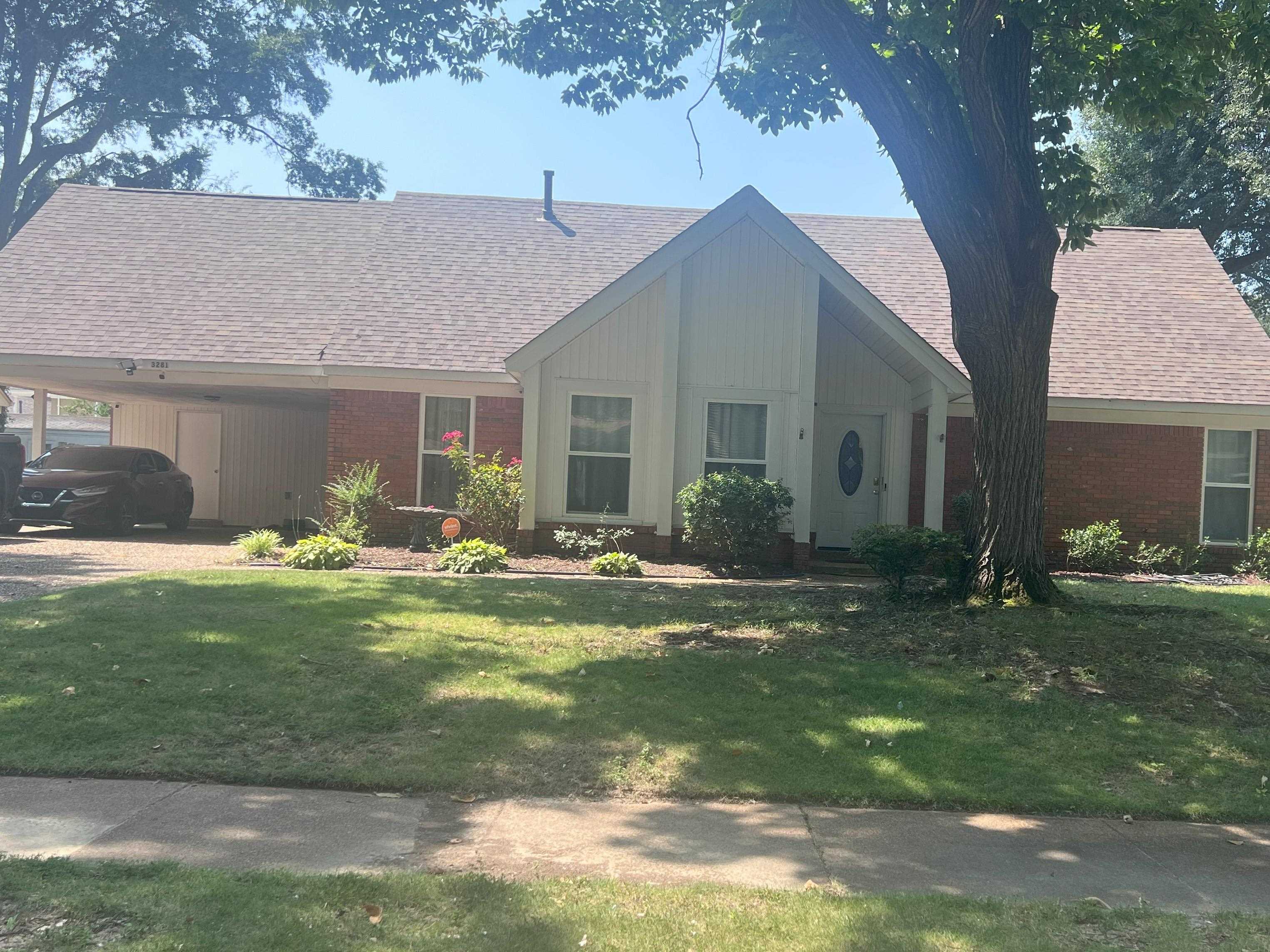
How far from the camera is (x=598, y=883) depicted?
4.04 meters

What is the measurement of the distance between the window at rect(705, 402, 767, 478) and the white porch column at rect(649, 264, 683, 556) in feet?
2.00

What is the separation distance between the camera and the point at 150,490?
16938mm

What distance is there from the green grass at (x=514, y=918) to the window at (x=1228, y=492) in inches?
524

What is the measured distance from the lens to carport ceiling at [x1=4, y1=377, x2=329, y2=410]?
55.1 ft

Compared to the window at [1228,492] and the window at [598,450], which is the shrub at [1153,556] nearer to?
the window at [1228,492]

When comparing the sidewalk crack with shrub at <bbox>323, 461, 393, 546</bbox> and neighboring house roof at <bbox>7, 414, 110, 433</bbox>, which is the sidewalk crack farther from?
neighboring house roof at <bbox>7, 414, 110, 433</bbox>

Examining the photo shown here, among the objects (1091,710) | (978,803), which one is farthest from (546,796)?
(1091,710)

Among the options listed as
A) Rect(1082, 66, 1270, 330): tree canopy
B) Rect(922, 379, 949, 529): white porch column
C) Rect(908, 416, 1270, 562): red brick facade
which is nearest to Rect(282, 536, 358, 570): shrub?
Rect(922, 379, 949, 529): white porch column

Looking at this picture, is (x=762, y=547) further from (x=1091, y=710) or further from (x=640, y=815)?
(x=640, y=815)

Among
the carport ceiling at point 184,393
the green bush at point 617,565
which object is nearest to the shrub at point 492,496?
the green bush at point 617,565

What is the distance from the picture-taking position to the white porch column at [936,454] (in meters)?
13.9

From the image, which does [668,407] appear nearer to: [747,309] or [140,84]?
[747,309]

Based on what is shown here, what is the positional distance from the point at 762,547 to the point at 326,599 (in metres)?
5.94

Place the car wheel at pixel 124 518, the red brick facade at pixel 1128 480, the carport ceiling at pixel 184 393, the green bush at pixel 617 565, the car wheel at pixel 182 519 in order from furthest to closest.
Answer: the car wheel at pixel 182 519
the carport ceiling at pixel 184 393
the car wheel at pixel 124 518
the red brick facade at pixel 1128 480
the green bush at pixel 617 565
